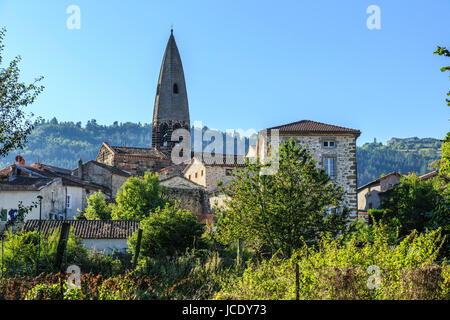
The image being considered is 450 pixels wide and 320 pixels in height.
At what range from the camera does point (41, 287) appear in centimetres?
1095

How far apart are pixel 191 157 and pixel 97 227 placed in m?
35.7

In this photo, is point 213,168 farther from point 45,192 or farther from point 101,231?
point 101,231

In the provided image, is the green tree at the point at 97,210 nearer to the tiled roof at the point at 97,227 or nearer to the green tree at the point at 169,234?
the tiled roof at the point at 97,227

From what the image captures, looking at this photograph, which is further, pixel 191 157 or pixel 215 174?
pixel 191 157

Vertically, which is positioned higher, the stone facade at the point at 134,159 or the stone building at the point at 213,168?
the stone facade at the point at 134,159

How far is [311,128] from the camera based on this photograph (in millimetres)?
32500

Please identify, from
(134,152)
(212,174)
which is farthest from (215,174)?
(134,152)

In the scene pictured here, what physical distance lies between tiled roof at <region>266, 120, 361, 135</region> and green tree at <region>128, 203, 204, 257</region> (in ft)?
32.6

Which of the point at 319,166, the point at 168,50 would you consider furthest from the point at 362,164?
the point at 319,166

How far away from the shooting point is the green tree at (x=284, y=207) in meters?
20.2

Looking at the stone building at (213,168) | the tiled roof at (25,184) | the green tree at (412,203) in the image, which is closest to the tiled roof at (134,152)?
the stone building at (213,168)

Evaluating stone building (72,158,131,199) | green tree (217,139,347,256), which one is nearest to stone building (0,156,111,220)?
stone building (72,158,131,199)

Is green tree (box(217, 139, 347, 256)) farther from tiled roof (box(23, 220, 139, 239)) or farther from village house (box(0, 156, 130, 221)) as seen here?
village house (box(0, 156, 130, 221))
